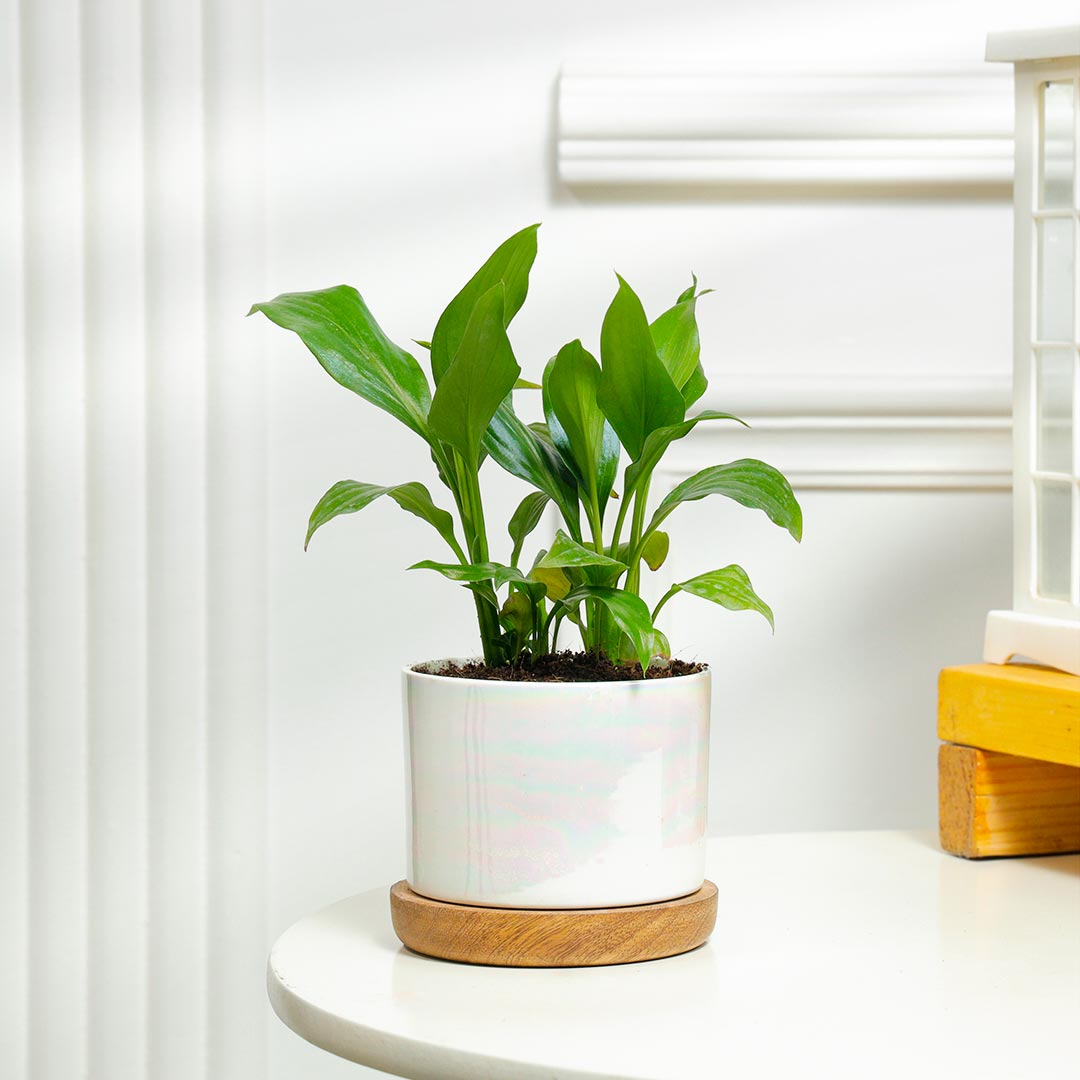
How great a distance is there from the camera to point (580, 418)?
0.62 metres

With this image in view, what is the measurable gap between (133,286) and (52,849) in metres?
0.45

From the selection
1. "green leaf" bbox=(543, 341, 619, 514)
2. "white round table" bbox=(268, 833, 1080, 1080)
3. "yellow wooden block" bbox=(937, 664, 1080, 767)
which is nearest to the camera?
"white round table" bbox=(268, 833, 1080, 1080)

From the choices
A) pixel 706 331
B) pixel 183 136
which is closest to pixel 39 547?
pixel 183 136

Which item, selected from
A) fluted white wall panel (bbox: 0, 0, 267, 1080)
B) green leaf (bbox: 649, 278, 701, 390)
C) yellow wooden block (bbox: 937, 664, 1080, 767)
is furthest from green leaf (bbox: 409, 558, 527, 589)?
fluted white wall panel (bbox: 0, 0, 267, 1080)

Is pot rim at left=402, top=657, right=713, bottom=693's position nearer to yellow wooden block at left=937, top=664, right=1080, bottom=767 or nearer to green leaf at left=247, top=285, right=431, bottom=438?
green leaf at left=247, top=285, right=431, bottom=438

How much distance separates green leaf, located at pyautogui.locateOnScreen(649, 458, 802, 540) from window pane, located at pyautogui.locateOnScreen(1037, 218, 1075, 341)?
307 millimetres

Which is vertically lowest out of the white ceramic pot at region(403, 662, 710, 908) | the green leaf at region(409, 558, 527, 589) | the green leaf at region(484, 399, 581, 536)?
the white ceramic pot at region(403, 662, 710, 908)

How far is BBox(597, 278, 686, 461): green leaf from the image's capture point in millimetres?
578

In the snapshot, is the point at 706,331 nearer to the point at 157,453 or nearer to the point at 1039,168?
the point at 1039,168

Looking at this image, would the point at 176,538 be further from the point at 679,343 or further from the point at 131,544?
the point at 679,343

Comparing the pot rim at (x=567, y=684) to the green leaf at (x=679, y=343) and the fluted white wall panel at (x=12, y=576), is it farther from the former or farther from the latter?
the fluted white wall panel at (x=12, y=576)

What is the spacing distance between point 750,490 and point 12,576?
650mm

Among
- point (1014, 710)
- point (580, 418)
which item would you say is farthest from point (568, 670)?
point (1014, 710)

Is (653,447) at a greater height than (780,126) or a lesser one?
lesser
